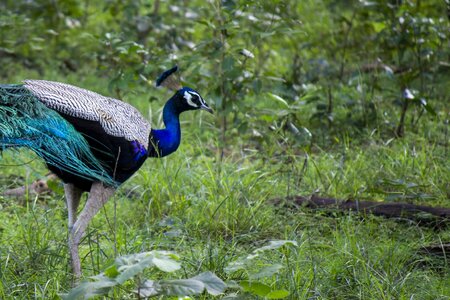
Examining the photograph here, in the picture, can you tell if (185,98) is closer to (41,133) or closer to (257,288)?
(41,133)

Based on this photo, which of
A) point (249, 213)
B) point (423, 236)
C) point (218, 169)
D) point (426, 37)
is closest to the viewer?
point (423, 236)

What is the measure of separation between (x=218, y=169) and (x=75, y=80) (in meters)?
2.96

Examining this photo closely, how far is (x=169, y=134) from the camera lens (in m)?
4.03

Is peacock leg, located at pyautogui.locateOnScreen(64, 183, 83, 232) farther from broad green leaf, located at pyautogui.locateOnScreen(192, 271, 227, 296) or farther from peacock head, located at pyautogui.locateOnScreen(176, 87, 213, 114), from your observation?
broad green leaf, located at pyautogui.locateOnScreen(192, 271, 227, 296)

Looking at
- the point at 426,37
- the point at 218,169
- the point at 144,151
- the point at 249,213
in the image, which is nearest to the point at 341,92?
the point at 426,37

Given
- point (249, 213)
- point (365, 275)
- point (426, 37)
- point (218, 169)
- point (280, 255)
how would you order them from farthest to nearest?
point (426, 37)
point (218, 169)
point (249, 213)
point (280, 255)
point (365, 275)

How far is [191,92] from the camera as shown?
13.6ft

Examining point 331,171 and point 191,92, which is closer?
point 191,92

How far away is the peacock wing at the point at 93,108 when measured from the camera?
3484 millimetres

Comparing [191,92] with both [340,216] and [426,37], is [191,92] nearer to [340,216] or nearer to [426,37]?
[340,216]

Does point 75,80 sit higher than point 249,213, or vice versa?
point 249,213

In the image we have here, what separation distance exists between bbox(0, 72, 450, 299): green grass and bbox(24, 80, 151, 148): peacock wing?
0.29 meters

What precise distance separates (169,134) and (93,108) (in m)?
0.56

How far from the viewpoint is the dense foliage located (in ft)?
11.2
